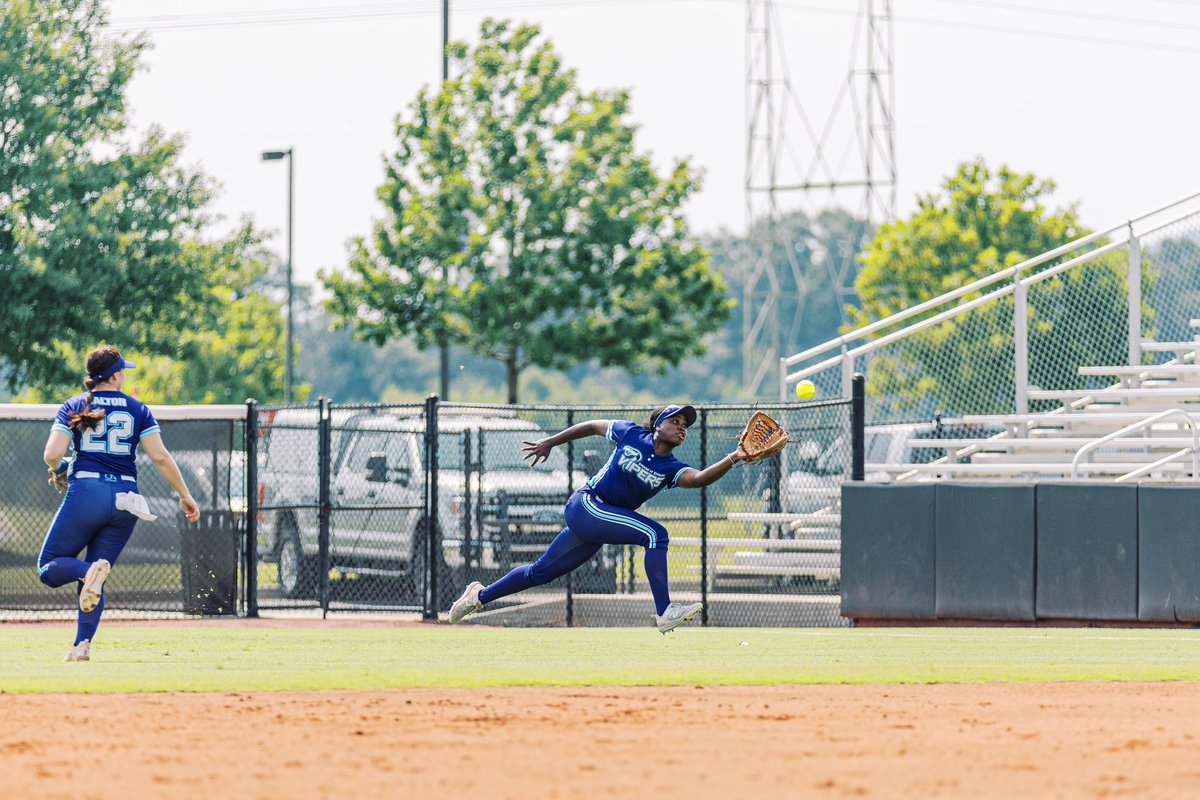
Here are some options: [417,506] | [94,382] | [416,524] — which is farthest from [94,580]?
[416,524]

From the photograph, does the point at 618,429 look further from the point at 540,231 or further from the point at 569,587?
the point at 540,231

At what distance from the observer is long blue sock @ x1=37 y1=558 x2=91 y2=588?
10.4 meters

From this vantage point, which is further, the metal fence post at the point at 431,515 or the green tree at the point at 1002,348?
the green tree at the point at 1002,348

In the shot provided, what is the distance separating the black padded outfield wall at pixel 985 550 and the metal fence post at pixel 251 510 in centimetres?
654

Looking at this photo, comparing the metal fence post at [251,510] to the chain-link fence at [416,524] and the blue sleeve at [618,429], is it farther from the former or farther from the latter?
the blue sleeve at [618,429]

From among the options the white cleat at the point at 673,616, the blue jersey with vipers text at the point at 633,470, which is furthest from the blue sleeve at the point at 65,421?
the white cleat at the point at 673,616

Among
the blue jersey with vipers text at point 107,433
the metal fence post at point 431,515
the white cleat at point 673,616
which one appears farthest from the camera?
the metal fence post at point 431,515

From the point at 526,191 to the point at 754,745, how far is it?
77.2 ft

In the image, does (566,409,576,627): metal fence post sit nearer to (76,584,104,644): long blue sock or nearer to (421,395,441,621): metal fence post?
(421,395,441,621): metal fence post

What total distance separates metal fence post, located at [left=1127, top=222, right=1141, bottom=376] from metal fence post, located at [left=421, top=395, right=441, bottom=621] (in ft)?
26.2

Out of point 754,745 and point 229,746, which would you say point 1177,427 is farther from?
point 229,746

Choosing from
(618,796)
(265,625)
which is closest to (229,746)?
(618,796)

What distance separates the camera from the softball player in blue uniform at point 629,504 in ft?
38.7

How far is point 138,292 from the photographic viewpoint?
29547 millimetres
